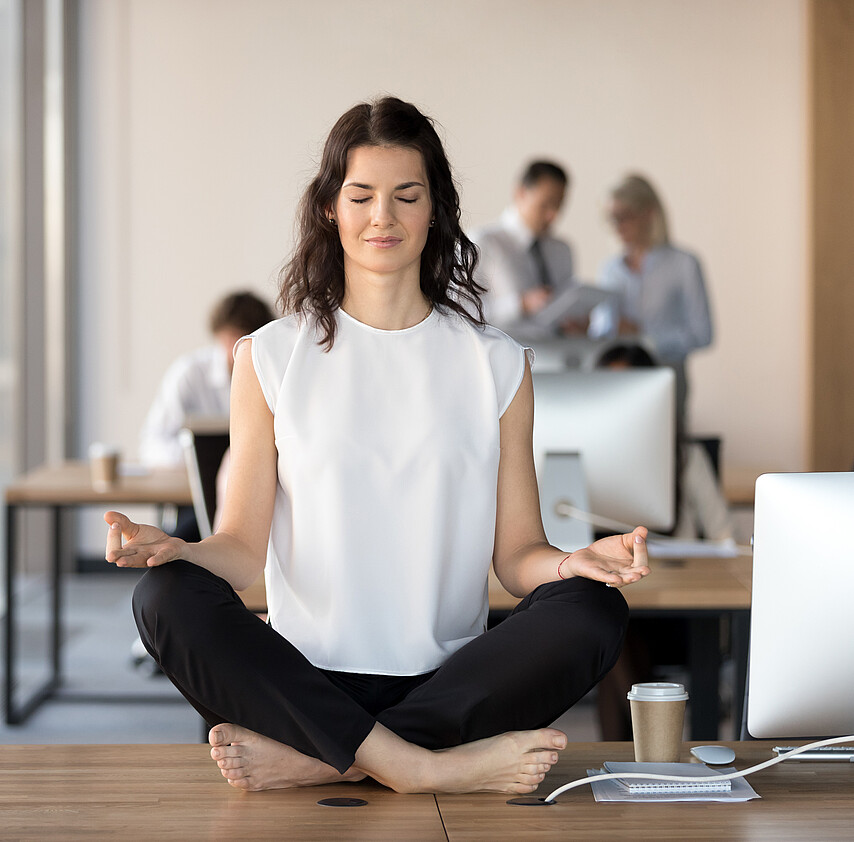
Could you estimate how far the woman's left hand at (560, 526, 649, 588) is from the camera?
138 centimetres

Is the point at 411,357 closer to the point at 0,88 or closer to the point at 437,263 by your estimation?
the point at 437,263

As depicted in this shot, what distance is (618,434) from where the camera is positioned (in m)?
2.37

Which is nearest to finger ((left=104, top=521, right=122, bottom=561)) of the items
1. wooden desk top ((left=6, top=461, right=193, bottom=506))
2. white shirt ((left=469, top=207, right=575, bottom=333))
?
wooden desk top ((left=6, top=461, right=193, bottom=506))

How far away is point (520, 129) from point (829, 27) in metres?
1.55

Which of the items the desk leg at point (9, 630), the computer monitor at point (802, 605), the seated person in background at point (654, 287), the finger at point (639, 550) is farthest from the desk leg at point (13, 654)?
the seated person in background at point (654, 287)

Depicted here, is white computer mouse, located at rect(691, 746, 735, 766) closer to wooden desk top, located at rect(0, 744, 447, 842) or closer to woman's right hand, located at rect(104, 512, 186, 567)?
wooden desk top, located at rect(0, 744, 447, 842)

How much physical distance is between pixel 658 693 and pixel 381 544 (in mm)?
432

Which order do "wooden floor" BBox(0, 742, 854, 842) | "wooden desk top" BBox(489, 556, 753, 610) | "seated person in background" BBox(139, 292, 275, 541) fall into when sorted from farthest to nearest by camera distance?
1. "seated person in background" BBox(139, 292, 275, 541)
2. "wooden desk top" BBox(489, 556, 753, 610)
3. "wooden floor" BBox(0, 742, 854, 842)

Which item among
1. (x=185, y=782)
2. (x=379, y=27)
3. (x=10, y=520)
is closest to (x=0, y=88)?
(x=379, y=27)

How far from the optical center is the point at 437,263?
1.85 metres

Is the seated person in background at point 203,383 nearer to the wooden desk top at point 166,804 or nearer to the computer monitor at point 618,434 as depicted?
the computer monitor at point 618,434

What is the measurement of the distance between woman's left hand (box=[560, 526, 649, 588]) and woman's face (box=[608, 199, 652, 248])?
4261 millimetres

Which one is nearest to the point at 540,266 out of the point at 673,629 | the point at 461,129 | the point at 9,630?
the point at 461,129

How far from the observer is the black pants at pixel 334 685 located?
1.38 meters
